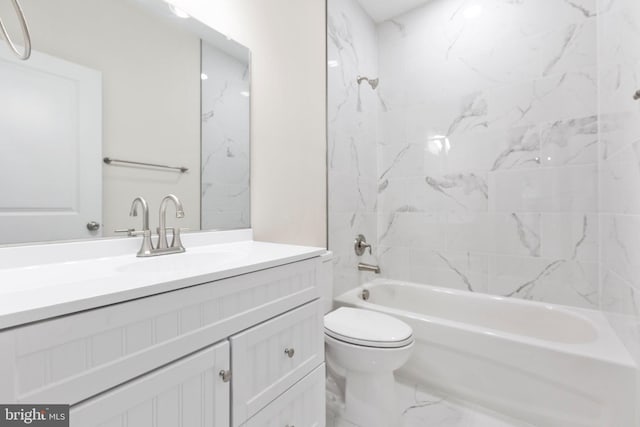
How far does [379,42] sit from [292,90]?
128cm

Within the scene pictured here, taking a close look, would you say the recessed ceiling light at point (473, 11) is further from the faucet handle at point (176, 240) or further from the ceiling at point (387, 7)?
the faucet handle at point (176, 240)

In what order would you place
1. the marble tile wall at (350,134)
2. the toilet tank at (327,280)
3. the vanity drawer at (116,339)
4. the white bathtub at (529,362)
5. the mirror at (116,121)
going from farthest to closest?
1. the marble tile wall at (350,134)
2. the white bathtub at (529,362)
3. the toilet tank at (327,280)
4. the mirror at (116,121)
5. the vanity drawer at (116,339)

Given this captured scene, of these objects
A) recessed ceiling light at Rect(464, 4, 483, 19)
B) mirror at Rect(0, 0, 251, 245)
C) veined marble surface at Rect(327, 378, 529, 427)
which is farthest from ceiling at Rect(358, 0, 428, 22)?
veined marble surface at Rect(327, 378, 529, 427)

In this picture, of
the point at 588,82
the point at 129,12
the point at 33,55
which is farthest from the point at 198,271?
the point at 588,82

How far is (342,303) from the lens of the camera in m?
1.93

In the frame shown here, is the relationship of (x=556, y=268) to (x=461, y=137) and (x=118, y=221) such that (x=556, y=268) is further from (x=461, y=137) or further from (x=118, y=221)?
(x=118, y=221)

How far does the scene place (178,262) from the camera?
1.01 meters

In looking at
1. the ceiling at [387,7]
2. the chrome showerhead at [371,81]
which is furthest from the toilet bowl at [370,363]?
the ceiling at [387,7]

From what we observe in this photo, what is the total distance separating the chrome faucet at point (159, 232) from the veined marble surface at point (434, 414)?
1189 millimetres

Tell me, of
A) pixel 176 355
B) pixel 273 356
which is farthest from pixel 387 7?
pixel 176 355

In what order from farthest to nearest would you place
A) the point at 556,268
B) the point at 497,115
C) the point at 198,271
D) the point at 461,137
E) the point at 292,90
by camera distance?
1. the point at 461,137
2. the point at 497,115
3. the point at 556,268
4. the point at 292,90
5. the point at 198,271

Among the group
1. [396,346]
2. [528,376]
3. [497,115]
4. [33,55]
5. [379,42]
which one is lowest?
[528,376]

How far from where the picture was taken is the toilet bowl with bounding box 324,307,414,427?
1326mm

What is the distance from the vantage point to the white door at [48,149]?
79 centimetres
